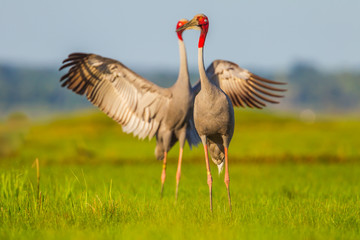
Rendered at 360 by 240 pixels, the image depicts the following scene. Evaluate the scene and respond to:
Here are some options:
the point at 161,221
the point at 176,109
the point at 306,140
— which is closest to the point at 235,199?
the point at 176,109

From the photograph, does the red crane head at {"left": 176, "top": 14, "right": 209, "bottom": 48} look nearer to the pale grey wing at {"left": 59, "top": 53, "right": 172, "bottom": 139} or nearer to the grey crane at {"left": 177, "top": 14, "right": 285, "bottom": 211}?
the grey crane at {"left": 177, "top": 14, "right": 285, "bottom": 211}

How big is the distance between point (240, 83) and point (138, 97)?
2011mm

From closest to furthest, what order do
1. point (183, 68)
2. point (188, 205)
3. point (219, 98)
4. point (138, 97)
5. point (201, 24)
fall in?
point (219, 98), point (201, 24), point (188, 205), point (183, 68), point (138, 97)

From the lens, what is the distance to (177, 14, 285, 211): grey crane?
711 cm

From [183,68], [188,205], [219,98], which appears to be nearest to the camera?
[219,98]

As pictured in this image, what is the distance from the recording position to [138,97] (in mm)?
9711

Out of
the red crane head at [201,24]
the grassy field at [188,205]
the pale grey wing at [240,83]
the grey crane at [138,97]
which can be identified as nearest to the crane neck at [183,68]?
the grey crane at [138,97]

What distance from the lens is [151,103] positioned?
9617mm

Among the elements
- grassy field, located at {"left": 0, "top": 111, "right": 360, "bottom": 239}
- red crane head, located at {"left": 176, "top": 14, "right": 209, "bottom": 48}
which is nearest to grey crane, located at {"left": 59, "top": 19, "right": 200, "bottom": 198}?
grassy field, located at {"left": 0, "top": 111, "right": 360, "bottom": 239}

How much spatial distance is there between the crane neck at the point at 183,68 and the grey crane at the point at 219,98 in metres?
0.40

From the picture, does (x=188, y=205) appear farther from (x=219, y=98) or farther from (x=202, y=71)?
(x=202, y=71)

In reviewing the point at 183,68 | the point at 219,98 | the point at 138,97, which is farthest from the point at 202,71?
the point at 138,97

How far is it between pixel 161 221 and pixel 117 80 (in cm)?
408

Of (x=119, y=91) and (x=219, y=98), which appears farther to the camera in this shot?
(x=119, y=91)
